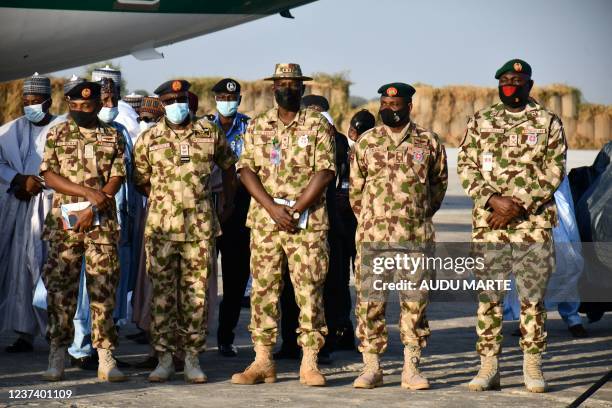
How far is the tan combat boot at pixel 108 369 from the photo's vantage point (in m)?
8.01

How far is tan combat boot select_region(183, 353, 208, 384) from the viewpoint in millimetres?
7988

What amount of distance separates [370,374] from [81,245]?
6.65ft

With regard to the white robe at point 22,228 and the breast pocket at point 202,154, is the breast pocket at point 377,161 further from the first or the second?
the white robe at point 22,228

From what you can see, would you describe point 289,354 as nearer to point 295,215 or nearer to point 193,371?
point 193,371

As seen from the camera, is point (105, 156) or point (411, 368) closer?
point (411, 368)

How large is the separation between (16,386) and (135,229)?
2069mm

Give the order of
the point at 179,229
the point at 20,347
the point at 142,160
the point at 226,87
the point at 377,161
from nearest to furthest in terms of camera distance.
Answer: the point at 377,161 < the point at 179,229 < the point at 142,160 < the point at 20,347 < the point at 226,87

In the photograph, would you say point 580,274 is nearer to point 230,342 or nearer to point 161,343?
point 230,342

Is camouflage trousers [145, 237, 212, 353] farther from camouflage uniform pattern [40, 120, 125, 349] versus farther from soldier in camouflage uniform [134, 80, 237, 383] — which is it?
camouflage uniform pattern [40, 120, 125, 349]

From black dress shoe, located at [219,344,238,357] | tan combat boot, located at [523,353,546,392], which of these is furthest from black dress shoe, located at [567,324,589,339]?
black dress shoe, located at [219,344,238,357]

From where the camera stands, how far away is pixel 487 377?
7.80m

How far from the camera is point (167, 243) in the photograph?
8125 mm

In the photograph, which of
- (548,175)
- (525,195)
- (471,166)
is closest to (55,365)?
(471,166)

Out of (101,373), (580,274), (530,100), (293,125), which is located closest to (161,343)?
(101,373)
